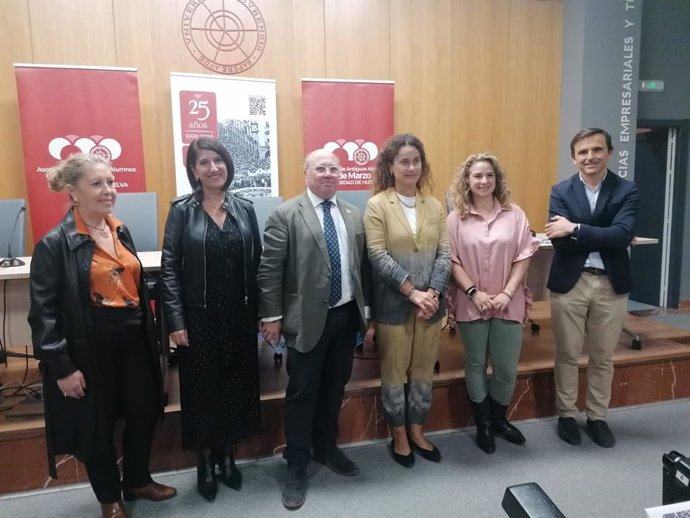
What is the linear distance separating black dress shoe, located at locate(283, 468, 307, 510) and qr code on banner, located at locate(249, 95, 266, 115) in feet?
10.2

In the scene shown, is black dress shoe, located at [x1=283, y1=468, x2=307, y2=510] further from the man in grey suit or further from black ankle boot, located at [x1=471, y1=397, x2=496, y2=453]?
black ankle boot, located at [x1=471, y1=397, x2=496, y2=453]

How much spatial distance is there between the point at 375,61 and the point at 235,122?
4.90ft

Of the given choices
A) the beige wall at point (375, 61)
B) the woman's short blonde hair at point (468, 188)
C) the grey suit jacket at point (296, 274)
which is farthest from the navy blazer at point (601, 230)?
the beige wall at point (375, 61)

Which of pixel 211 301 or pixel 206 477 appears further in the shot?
pixel 206 477

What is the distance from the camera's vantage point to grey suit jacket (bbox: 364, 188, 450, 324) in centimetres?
198

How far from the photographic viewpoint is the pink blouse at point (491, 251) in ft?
6.93

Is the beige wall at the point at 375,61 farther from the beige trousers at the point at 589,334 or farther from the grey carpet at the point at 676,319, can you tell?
the beige trousers at the point at 589,334

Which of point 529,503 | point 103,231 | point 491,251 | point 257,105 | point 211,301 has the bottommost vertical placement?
point 529,503

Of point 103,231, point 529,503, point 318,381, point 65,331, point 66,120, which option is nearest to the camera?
point 529,503

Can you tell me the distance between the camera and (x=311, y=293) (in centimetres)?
181

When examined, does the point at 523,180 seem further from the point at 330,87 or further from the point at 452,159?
the point at 330,87

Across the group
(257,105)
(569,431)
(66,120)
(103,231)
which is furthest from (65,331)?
(257,105)

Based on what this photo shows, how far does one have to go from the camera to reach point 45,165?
11.9ft

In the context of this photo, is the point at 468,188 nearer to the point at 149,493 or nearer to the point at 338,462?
the point at 338,462
